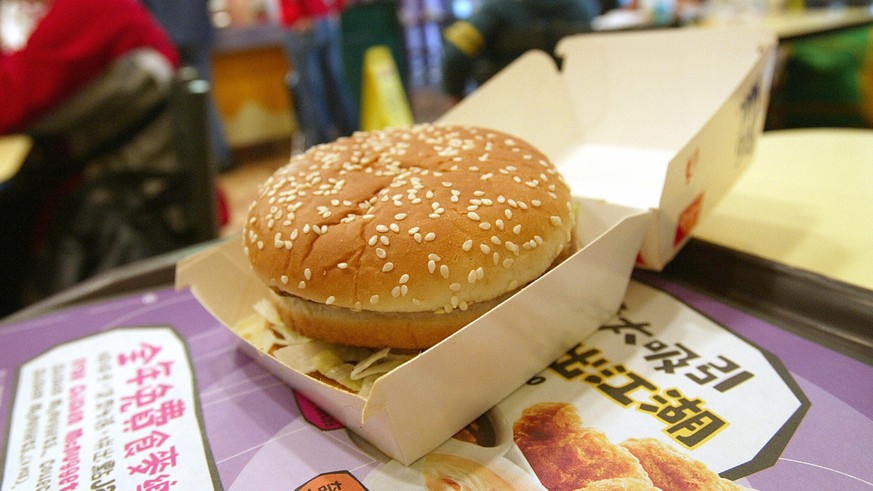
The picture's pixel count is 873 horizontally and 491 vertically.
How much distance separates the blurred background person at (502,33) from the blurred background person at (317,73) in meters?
1.94

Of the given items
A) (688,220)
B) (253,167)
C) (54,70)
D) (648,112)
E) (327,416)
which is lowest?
(253,167)

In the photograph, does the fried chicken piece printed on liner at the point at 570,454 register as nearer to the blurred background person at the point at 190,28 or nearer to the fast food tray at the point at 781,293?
the fast food tray at the point at 781,293

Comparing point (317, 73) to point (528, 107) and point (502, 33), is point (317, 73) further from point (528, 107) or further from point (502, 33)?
point (528, 107)

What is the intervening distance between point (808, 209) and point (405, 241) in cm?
109

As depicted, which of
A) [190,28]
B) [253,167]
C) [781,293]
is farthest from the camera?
[253,167]

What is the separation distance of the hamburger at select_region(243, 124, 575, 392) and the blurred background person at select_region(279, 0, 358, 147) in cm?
390

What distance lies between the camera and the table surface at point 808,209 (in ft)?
3.72

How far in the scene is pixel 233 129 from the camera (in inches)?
260

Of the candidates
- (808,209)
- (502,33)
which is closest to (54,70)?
(502,33)

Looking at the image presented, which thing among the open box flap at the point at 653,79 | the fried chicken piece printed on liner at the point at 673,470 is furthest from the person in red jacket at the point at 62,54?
the fried chicken piece printed on liner at the point at 673,470

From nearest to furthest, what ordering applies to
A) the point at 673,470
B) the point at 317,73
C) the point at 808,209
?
the point at 673,470 → the point at 808,209 → the point at 317,73

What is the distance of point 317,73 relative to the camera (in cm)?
502

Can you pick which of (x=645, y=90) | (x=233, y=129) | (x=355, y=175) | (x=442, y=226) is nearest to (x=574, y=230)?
(x=442, y=226)

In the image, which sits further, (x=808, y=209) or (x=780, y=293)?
(x=808, y=209)
